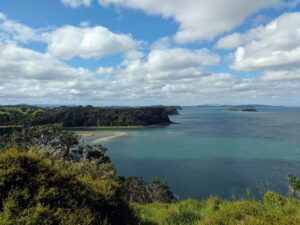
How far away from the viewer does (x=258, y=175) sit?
57156 mm

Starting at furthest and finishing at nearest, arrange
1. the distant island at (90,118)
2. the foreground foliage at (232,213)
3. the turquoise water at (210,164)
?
the distant island at (90,118) → the turquoise water at (210,164) → the foreground foliage at (232,213)

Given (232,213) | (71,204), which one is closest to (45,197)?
(71,204)

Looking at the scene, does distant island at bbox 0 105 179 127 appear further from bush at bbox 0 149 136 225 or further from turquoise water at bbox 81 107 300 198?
bush at bbox 0 149 136 225

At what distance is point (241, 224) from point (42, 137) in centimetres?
5681

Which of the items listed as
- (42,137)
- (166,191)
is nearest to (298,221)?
(166,191)

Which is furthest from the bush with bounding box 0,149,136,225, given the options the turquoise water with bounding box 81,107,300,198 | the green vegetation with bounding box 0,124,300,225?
the turquoise water with bounding box 81,107,300,198

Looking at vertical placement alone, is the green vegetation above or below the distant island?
above

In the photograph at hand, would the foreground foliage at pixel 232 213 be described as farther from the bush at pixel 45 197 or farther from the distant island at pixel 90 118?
the distant island at pixel 90 118

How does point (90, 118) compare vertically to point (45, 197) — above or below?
below

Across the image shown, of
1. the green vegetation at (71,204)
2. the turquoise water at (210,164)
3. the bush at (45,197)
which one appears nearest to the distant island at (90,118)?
the turquoise water at (210,164)

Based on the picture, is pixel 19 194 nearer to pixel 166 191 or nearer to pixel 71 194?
pixel 71 194

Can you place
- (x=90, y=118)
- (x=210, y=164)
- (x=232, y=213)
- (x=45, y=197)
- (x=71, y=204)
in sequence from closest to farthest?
(x=45, y=197)
(x=71, y=204)
(x=232, y=213)
(x=210, y=164)
(x=90, y=118)

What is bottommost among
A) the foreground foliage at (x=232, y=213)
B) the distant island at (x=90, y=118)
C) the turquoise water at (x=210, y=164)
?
the turquoise water at (x=210, y=164)

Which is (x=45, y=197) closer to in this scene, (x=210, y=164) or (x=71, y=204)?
(x=71, y=204)
